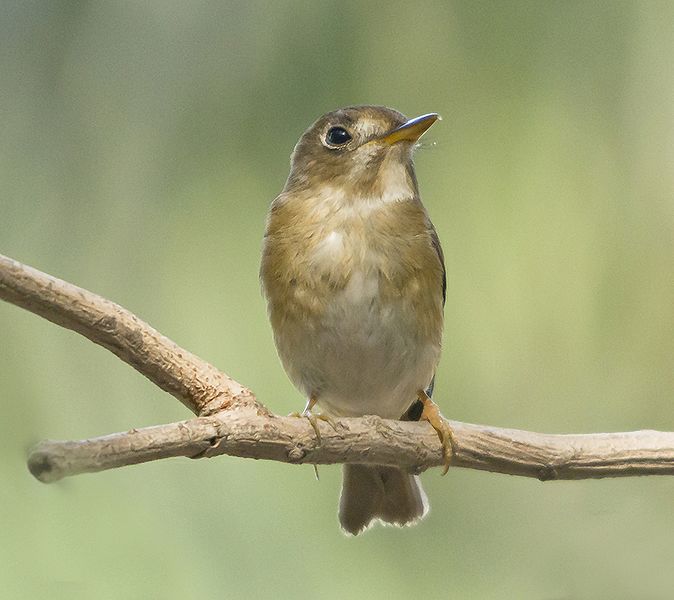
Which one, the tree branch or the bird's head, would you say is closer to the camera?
the tree branch

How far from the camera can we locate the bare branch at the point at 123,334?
1.35 metres

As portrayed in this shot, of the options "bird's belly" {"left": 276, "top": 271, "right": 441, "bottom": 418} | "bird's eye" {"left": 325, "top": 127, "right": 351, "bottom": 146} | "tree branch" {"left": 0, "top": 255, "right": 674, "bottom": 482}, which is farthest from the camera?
"bird's eye" {"left": 325, "top": 127, "right": 351, "bottom": 146}

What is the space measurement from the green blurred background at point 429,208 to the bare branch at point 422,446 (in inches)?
8.8

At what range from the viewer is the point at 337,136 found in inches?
79.6

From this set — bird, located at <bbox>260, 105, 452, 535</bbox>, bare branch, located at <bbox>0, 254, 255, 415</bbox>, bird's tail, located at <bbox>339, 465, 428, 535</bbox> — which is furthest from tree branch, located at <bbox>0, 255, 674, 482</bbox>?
bird's tail, located at <bbox>339, 465, 428, 535</bbox>

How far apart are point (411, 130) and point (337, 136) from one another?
8.1 inches

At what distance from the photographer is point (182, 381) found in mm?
1499

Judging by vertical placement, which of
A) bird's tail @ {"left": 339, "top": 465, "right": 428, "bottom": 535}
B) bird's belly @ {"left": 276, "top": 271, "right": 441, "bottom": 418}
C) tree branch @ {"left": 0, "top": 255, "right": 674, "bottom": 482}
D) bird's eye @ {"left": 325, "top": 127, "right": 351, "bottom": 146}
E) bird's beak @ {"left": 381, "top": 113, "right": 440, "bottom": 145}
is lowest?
tree branch @ {"left": 0, "top": 255, "right": 674, "bottom": 482}

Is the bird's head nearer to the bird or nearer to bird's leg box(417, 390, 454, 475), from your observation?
the bird

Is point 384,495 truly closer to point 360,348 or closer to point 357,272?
point 360,348

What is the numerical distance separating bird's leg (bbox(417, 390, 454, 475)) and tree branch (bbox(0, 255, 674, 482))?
1cm

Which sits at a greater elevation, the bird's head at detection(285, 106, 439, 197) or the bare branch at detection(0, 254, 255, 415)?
the bird's head at detection(285, 106, 439, 197)

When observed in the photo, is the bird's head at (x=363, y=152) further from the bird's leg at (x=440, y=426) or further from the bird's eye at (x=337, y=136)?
the bird's leg at (x=440, y=426)

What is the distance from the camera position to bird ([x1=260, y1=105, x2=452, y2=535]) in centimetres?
190
